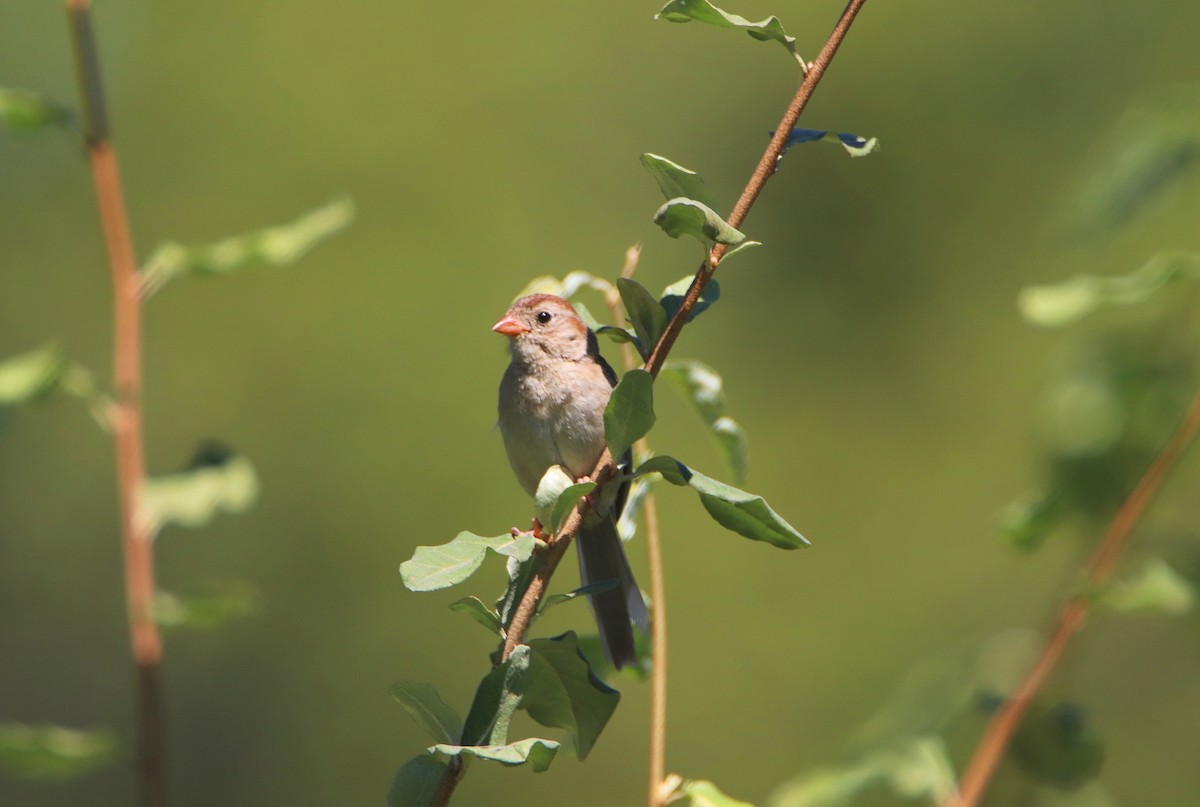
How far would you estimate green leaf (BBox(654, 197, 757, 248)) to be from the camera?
1696 mm

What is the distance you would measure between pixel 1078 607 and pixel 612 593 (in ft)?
3.67

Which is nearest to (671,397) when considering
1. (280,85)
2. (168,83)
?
(280,85)

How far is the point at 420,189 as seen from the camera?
9.44 m

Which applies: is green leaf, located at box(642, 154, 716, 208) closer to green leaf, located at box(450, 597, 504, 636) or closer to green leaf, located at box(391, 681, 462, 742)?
green leaf, located at box(450, 597, 504, 636)

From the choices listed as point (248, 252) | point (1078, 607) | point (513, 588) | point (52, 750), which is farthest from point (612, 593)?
point (513, 588)

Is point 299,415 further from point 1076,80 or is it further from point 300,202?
point 1076,80

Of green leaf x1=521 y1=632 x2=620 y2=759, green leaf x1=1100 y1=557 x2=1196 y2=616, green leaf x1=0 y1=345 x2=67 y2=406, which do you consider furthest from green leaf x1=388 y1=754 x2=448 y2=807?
green leaf x1=1100 y1=557 x2=1196 y2=616

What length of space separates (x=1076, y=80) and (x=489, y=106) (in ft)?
14.6

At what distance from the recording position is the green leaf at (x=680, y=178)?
179 centimetres

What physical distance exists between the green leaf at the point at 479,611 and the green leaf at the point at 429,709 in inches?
4.4

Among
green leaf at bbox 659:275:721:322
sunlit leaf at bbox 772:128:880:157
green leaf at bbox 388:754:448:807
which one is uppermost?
sunlit leaf at bbox 772:128:880:157

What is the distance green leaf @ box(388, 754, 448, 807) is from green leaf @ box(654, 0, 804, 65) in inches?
42.0

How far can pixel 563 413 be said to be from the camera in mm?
3656

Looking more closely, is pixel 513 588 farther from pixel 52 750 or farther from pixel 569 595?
pixel 52 750
